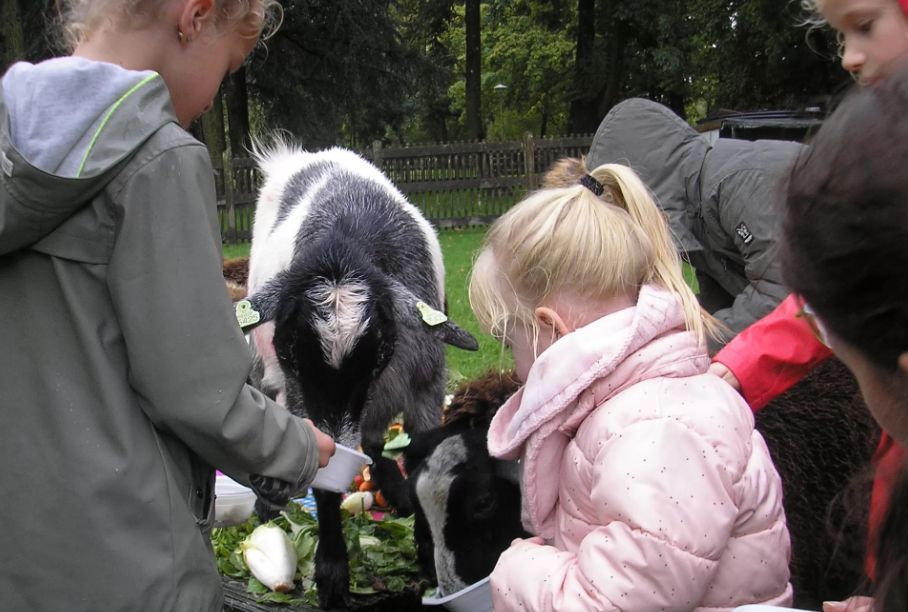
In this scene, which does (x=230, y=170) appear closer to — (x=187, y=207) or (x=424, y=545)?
(x=424, y=545)

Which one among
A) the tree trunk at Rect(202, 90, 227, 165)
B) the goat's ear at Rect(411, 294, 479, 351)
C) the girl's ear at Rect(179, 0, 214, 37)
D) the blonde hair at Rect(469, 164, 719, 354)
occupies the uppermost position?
the girl's ear at Rect(179, 0, 214, 37)

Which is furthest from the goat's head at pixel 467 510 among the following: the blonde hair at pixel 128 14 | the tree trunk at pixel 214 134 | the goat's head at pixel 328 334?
the tree trunk at pixel 214 134

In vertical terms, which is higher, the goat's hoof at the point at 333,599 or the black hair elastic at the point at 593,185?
the black hair elastic at the point at 593,185

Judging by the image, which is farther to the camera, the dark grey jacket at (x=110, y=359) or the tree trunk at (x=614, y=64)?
the tree trunk at (x=614, y=64)

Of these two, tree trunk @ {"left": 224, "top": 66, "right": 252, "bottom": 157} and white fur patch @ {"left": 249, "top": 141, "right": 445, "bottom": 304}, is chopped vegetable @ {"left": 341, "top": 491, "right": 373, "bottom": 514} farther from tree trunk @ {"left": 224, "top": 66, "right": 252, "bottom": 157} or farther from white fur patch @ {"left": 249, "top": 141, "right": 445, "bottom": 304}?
tree trunk @ {"left": 224, "top": 66, "right": 252, "bottom": 157}

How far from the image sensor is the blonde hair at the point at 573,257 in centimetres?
202

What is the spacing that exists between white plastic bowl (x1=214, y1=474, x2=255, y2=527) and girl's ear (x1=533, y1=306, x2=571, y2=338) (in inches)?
69.7

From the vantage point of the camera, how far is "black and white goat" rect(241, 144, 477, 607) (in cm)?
345

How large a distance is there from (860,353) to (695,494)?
0.68 metres

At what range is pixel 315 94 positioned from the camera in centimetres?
2314

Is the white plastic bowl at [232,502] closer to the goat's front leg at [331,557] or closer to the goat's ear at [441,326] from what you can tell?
the goat's front leg at [331,557]

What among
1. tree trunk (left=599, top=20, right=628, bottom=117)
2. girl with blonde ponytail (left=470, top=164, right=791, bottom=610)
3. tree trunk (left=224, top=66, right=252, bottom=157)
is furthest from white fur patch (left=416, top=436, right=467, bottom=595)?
tree trunk (left=599, top=20, right=628, bottom=117)

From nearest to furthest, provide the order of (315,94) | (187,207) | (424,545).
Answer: (187,207) < (424,545) < (315,94)

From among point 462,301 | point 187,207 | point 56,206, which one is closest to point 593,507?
point 187,207
